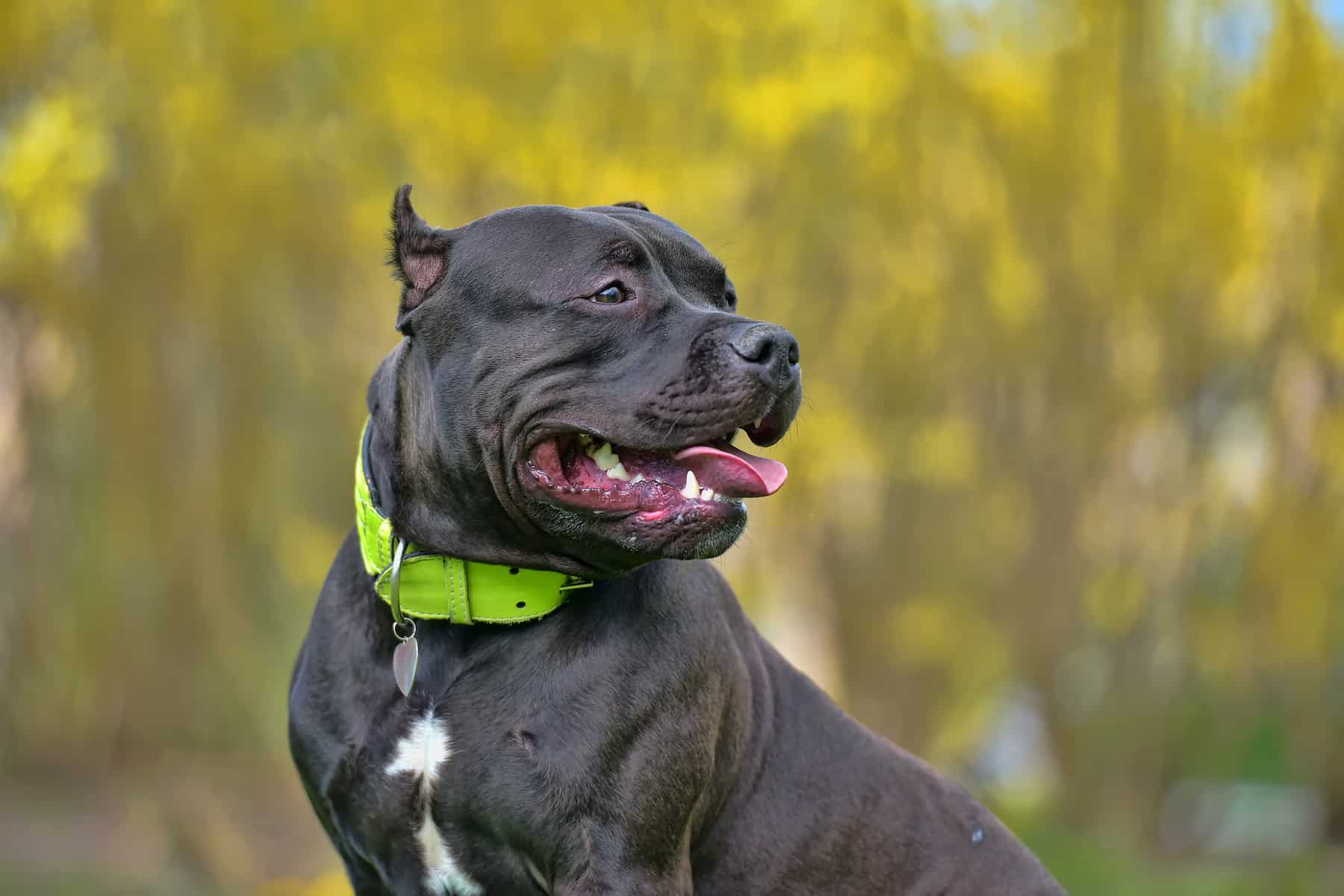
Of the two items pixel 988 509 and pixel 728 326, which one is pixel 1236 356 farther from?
pixel 728 326

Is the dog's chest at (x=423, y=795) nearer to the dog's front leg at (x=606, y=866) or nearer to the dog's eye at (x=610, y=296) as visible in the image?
the dog's front leg at (x=606, y=866)

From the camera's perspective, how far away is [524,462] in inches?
115

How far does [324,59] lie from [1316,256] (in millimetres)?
6152

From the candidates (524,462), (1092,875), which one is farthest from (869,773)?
(1092,875)

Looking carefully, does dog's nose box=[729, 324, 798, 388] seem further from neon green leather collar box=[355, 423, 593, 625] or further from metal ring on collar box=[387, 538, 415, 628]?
metal ring on collar box=[387, 538, 415, 628]

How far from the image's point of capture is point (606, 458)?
3.04 m

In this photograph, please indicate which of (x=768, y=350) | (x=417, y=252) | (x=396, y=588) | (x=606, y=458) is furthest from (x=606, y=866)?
(x=417, y=252)

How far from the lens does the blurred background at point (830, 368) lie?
8789mm

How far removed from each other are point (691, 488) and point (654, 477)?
8 cm

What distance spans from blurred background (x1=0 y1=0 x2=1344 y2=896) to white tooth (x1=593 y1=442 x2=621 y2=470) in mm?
5911

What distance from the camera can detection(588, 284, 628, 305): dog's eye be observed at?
299 centimetres

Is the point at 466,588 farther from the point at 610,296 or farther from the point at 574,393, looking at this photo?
the point at 610,296

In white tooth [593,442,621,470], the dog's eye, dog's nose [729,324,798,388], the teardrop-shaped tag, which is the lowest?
the teardrop-shaped tag

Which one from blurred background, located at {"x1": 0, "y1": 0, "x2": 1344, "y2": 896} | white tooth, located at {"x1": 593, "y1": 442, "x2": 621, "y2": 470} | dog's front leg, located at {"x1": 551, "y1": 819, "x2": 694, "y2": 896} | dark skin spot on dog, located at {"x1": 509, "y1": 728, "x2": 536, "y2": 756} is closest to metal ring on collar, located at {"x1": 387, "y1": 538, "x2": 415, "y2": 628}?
dark skin spot on dog, located at {"x1": 509, "y1": 728, "x2": 536, "y2": 756}
